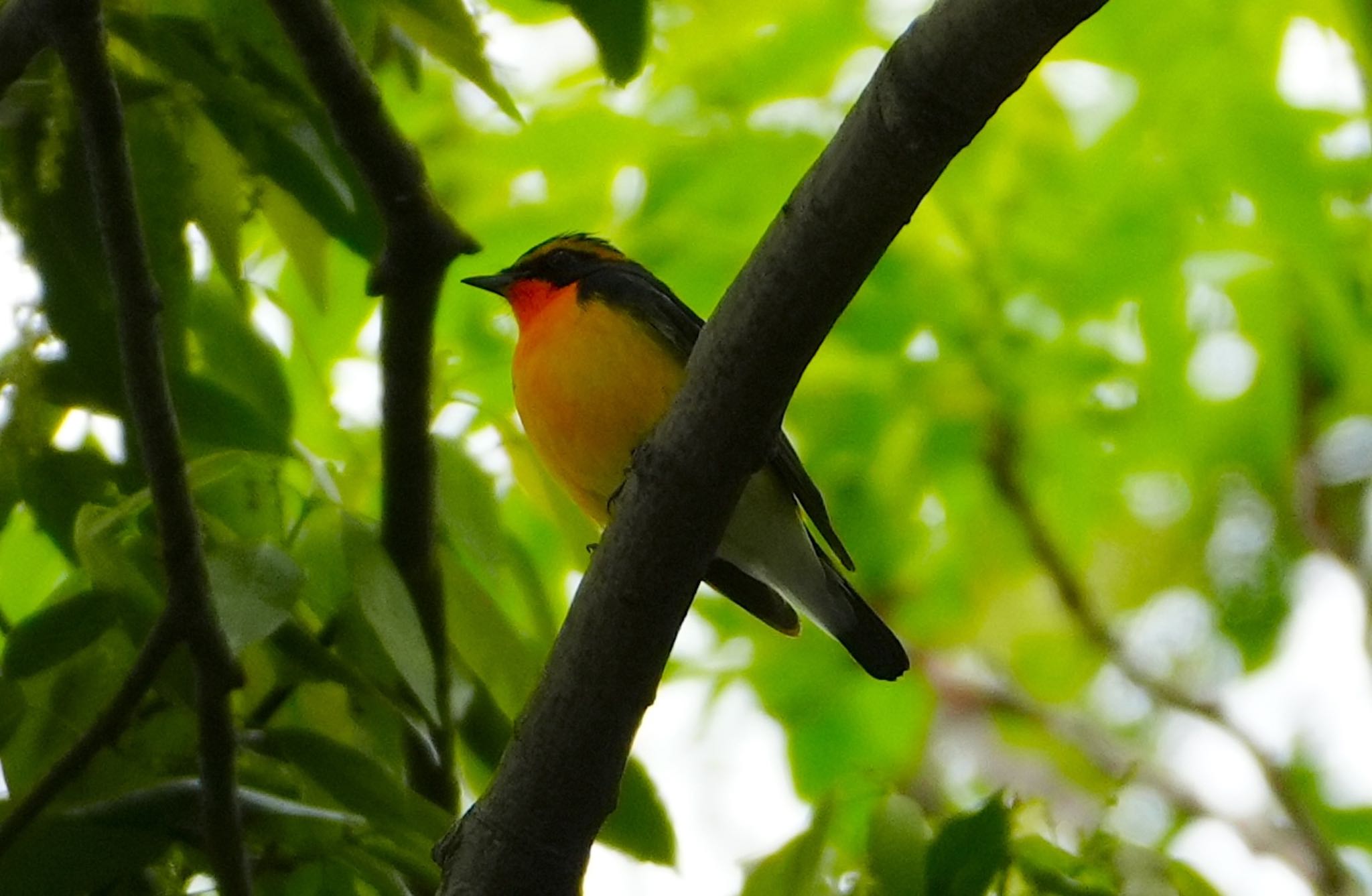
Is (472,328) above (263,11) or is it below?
above

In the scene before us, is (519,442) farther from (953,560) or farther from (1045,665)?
(1045,665)

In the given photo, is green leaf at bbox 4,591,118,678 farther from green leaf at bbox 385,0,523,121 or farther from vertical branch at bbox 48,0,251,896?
green leaf at bbox 385,0,523,121

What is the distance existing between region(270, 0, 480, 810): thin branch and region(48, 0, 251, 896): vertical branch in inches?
14.3

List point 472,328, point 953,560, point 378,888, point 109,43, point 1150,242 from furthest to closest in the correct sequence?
point 953,560, point 472,328, point 1150,242, point 109,43, point 378,888

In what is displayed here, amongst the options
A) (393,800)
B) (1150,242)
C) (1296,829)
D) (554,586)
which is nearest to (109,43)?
(393,800)

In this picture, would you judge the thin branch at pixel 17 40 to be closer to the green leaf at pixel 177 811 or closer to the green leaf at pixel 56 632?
the green leaf at pixel 56 632

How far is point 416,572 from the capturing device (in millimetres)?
2535

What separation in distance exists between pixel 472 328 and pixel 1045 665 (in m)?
2.71

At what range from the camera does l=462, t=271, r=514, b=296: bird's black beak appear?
4.11 m

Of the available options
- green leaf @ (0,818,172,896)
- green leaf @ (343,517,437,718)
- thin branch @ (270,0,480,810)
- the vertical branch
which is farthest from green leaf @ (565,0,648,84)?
green leaf @ (0,818,172,896)

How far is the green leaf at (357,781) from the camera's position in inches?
85.1

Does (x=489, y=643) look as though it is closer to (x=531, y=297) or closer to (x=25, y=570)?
(x=25, y=570)

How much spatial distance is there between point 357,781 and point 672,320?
166 cm

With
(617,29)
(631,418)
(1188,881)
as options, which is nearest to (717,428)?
(617,29)
